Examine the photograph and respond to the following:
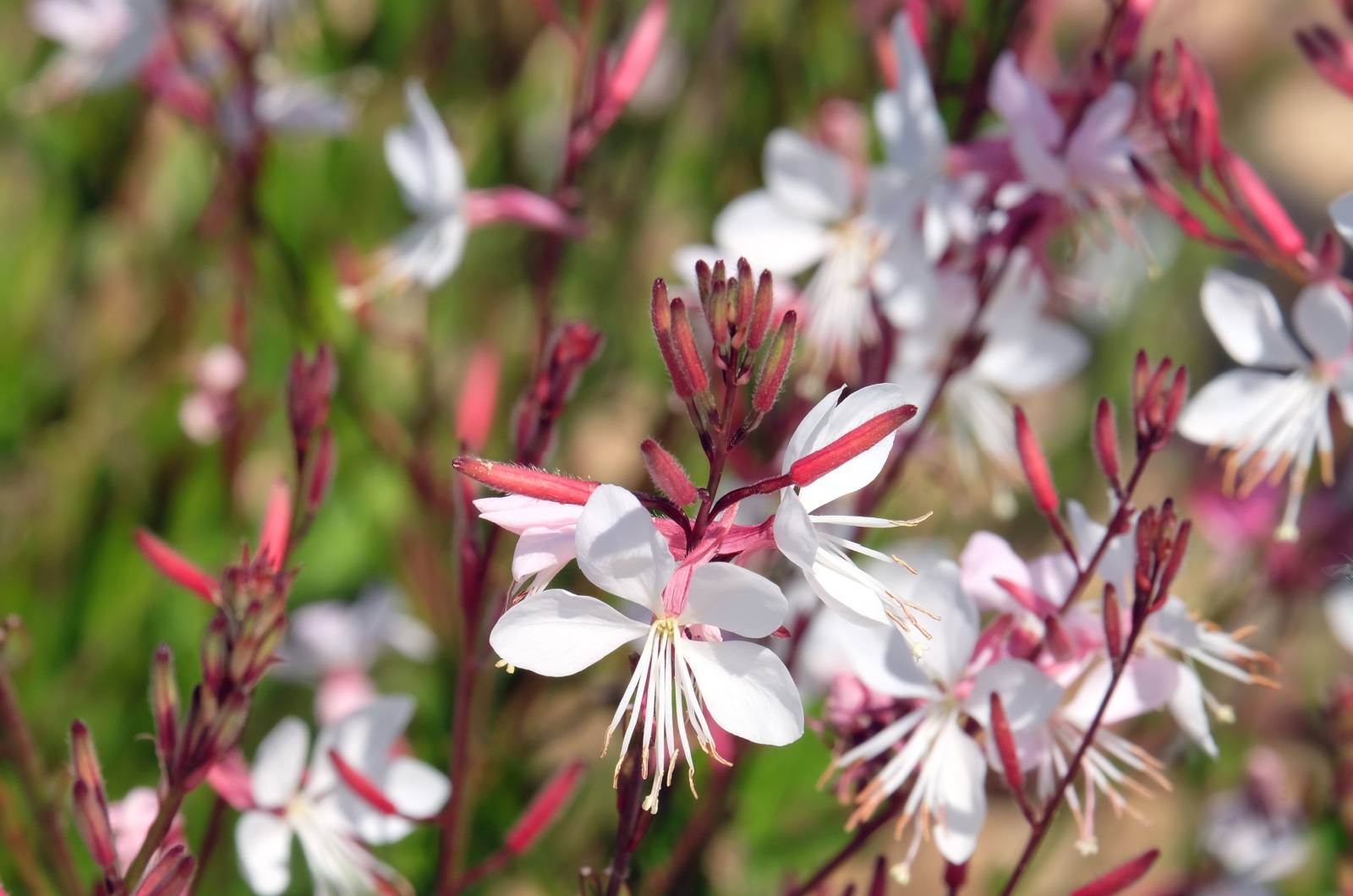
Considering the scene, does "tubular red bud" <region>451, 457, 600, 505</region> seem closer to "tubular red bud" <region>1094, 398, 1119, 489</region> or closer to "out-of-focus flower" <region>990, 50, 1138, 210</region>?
"tubular red bud" <region>1094, 398, 1119, 489</region>

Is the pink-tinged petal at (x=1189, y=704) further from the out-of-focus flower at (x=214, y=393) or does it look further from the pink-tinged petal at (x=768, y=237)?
the out-of-focus flower at (x=214, y=393)

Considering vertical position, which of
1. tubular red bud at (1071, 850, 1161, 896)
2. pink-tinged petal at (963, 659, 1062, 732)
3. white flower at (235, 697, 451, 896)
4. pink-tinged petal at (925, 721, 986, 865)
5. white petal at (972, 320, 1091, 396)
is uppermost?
pink-tinged petal at (963, 659, 1062, 732)

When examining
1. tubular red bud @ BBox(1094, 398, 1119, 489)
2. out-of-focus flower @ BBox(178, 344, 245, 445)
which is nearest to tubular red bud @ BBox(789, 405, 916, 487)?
tubular red bud @ BBox(1094, 398, 1119, 489)

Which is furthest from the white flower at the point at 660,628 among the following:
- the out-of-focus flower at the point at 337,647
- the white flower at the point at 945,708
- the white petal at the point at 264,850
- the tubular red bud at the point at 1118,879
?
the out-of-focus flower at the point at 337,647

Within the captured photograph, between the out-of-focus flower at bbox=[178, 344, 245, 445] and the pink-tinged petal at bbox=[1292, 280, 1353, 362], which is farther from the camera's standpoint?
the out-of-focus flower at bbox=[178, 344, 245, 445]

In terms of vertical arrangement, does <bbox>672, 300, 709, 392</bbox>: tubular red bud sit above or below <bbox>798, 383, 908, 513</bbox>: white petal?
above

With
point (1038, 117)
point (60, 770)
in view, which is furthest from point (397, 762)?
point (1038, 117)

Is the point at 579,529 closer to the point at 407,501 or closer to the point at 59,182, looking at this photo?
the point at 407,501
